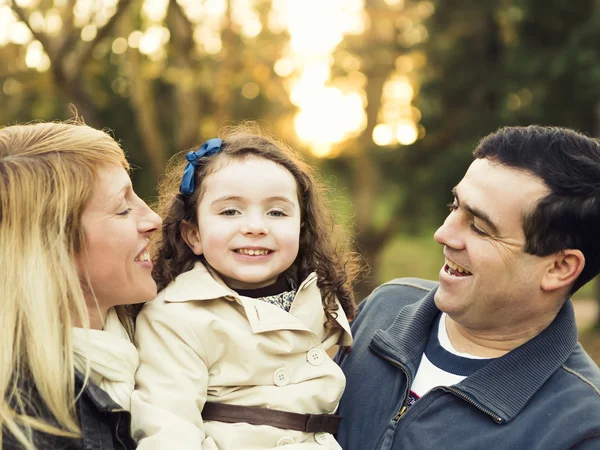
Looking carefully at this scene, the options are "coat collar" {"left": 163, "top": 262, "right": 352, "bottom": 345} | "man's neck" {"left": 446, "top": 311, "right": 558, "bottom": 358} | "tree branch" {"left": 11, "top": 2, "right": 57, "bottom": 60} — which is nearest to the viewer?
"coat collar" {"left": 163, "top": 262, "right": 352, "bottom": 345}

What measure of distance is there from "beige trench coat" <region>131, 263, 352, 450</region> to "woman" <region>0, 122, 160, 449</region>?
10cm

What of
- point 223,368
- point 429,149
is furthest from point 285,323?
point 429,149

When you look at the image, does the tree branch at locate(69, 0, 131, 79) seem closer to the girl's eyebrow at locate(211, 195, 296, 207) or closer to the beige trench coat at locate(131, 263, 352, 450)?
the girl's eyebrow at locate(211, 195, 296, 207)

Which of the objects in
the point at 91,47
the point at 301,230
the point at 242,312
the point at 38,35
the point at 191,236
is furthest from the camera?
the point at 91,47

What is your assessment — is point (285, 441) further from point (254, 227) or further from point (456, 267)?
point (456, 267)

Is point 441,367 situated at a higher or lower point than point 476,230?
lower

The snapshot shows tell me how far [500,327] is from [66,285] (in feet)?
5.44

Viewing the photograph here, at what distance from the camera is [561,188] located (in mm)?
2740

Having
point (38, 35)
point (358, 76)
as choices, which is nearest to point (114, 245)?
point (38, 35)

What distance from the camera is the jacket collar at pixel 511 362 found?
2611 mm

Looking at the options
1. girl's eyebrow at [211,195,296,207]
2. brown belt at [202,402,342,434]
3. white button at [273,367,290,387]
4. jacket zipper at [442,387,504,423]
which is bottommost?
brown belt at [202,402,342,434]

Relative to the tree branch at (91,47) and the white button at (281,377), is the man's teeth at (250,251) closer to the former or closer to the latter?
the white button at (281,377)

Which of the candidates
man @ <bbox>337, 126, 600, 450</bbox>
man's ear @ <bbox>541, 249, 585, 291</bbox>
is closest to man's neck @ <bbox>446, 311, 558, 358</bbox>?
man @ <bbox>337, 126, 600, 450</bbox>

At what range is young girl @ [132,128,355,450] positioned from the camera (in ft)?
8.41
